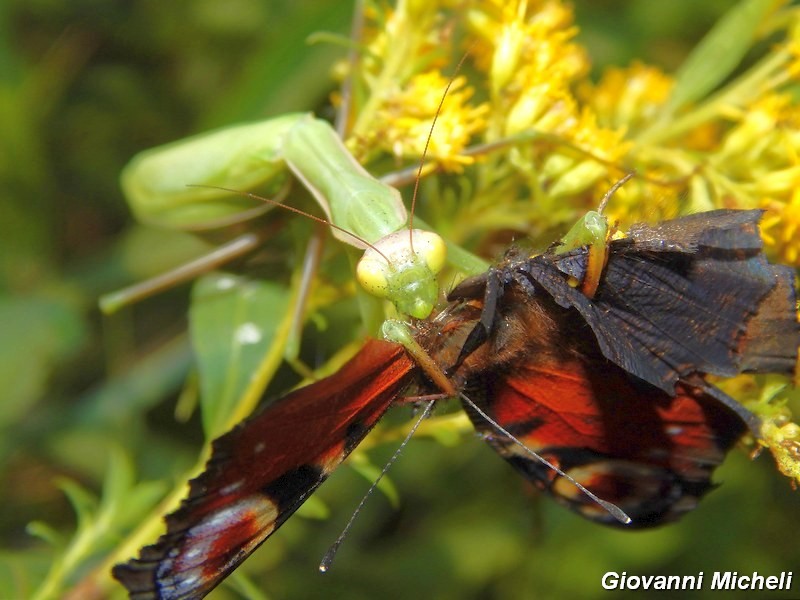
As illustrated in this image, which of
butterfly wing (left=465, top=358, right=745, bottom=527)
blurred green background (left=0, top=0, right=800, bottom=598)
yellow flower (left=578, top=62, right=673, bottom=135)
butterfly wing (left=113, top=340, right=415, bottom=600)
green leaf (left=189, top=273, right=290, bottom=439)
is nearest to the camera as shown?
butterfly wing (left=113, top=340, right=415, bottom=600)

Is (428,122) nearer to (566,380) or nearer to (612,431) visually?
(566,380)

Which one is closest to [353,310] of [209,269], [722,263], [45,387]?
[209,269]

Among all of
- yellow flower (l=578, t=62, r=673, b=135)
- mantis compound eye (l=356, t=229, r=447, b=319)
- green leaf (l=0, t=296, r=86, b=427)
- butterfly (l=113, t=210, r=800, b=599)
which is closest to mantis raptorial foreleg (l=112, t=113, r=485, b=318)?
mantis compound eye (l=356, t=229, r=447, b=319)

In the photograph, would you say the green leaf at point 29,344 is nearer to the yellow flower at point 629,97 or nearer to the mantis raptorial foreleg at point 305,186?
the mantis raptorial foreleg at point 305,186

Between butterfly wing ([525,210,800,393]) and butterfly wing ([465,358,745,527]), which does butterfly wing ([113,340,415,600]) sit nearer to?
butterfly wing ([465,358,745,527])

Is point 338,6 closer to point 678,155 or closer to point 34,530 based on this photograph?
point 678,155

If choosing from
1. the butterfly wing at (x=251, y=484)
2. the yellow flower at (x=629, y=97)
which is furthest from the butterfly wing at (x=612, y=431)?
the yellow flower at (x=629, y=97)

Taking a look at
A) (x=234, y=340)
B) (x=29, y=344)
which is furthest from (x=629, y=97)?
(x=29, y=344)
